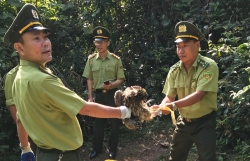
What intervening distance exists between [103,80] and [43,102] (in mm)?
3228

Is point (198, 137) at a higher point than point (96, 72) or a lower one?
lower

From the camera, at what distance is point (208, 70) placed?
3.72 meters

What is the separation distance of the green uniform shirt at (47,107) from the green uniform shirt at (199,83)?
1.67 m

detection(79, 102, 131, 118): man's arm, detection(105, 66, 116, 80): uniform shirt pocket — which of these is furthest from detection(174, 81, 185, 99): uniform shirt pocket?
detection(105, 66, 116, 80): uniform shirt pocket

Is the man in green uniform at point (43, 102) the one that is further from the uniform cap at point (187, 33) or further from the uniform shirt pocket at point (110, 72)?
the uniform shirt pocket at point (110, 72)

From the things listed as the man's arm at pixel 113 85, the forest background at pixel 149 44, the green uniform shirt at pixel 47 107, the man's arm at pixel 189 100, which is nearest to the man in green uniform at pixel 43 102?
the green uniform shirt at pixel 47 107

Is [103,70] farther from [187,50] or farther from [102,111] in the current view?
[102,111]

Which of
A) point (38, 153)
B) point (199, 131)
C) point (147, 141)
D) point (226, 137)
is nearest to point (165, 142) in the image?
point (147, 141)

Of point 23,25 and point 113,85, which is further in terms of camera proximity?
point 113,85

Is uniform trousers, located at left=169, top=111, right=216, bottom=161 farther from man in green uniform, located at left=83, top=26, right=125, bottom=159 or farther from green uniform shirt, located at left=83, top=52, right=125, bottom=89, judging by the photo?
green uniform shirt, located at left=83, top=52, right=125, bottom=89

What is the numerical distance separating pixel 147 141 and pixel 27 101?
4079 millimetres

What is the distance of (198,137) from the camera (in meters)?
3.75

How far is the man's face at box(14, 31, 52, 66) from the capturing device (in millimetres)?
2449

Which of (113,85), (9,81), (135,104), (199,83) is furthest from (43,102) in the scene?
(113,85)
